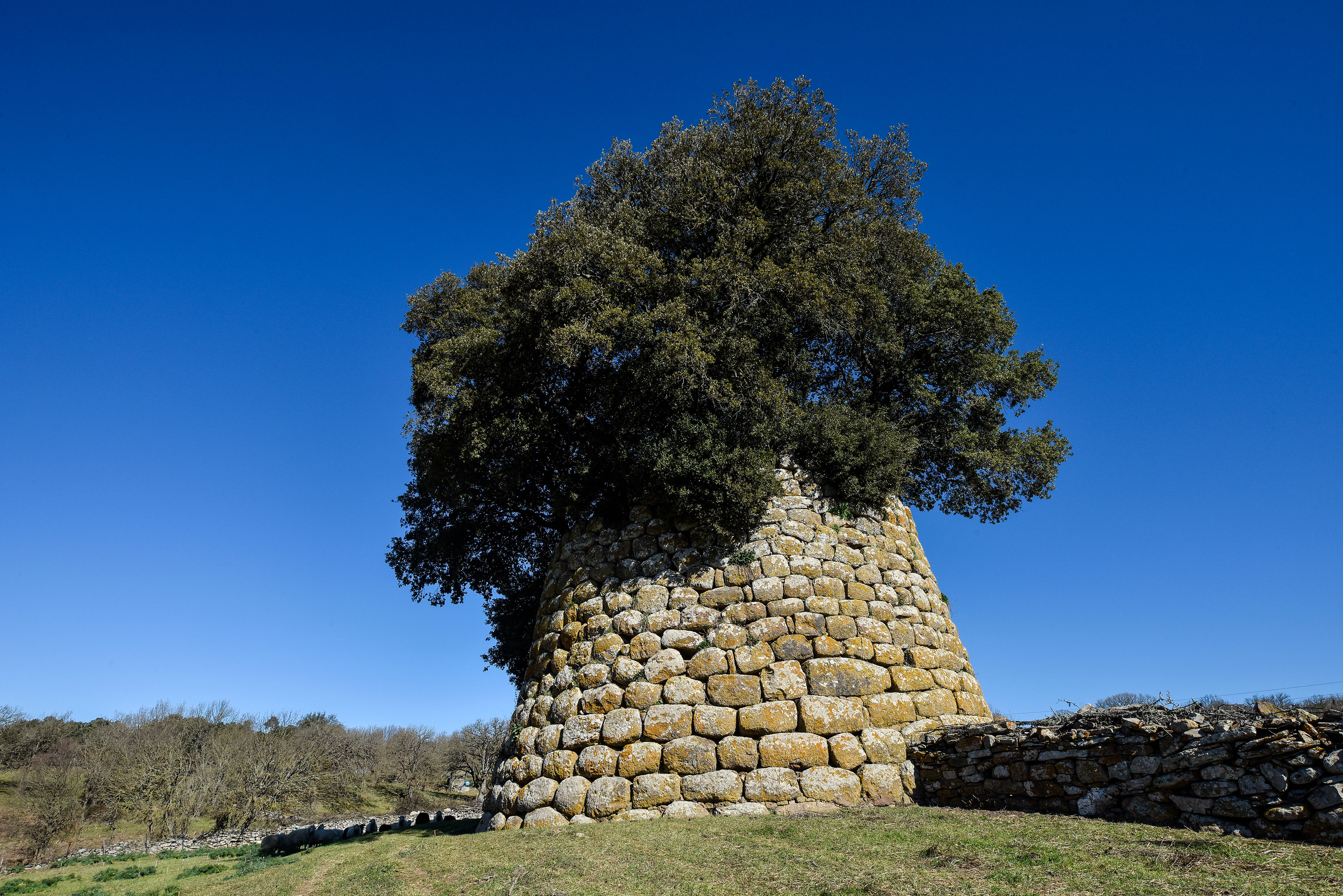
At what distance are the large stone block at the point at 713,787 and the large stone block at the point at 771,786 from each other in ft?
0.42

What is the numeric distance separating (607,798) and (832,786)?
10.3 ft

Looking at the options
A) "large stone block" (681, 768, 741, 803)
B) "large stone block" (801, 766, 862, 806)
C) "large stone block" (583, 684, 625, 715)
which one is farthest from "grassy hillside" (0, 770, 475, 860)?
"large stone block" (801, 766, 862, 806)

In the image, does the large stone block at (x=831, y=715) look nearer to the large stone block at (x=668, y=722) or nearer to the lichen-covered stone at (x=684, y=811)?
the large stone block at (x=668, y=722)

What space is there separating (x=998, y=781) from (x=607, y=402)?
8.58 metres

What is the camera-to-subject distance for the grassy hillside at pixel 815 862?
5336mm

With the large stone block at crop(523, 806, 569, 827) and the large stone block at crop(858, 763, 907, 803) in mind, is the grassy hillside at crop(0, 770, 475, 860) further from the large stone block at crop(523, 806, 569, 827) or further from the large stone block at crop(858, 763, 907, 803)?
the large stone block at crop(858, 763, 907, 803)

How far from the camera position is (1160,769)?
23.7 feet

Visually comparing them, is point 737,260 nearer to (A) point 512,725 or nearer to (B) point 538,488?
(B) point 538,488

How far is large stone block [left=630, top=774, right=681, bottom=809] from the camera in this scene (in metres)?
9.68

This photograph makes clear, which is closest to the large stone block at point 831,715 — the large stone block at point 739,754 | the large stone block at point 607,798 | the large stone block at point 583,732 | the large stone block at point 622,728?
the large stone block at point 739,754

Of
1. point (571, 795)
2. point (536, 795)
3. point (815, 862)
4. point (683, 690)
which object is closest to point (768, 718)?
point (683, 690)

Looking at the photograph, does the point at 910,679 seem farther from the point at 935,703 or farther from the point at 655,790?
the point at 655,790

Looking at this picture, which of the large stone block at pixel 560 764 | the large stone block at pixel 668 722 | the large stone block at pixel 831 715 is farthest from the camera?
the large stone block at pixel 560 764

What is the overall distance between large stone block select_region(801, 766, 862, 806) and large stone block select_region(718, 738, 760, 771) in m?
0.69
